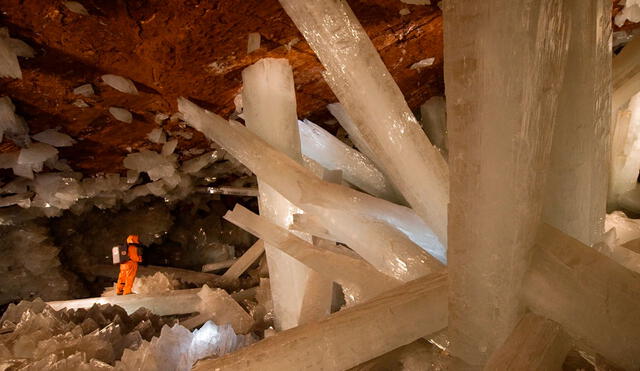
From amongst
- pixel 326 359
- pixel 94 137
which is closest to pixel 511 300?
pixel 326 359

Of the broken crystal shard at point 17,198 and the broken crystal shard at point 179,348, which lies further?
the broken crystal shard at point 17,198

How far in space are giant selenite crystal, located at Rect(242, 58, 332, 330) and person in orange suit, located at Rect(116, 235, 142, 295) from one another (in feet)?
10.3

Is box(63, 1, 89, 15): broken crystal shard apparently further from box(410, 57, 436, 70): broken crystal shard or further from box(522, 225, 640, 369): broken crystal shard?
box(410, 57, 436, 70): broken crystal shard

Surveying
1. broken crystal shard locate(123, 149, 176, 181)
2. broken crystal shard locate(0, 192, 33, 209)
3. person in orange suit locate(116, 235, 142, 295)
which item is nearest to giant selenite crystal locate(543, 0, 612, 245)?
broken crystal shard locate(123, 149, 176, 181)

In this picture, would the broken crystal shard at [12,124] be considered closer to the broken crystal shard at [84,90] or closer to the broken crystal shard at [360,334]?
the broken crystal shard at [84,90]

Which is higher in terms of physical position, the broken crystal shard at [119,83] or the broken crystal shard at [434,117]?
the broken crystal shard at [434,117]

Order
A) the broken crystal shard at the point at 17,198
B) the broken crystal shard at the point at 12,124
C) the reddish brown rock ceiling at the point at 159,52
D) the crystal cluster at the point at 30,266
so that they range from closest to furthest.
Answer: the reddish brown rock ceiling at the point at 159,52
the broken crystal shard at the point at 12,124
the broken crystal shard at the point at 17,198
the crystal cluster at the point at 30,266

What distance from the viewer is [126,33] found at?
2258 mm

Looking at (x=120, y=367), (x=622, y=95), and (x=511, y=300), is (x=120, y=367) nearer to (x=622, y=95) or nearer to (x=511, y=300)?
(x=511, y=300)

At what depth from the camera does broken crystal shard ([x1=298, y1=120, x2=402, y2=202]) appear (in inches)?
148

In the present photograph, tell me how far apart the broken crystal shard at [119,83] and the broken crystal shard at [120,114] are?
511 mm

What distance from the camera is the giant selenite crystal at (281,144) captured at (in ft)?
9.48

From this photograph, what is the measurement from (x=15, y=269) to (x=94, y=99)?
5006 millimetres

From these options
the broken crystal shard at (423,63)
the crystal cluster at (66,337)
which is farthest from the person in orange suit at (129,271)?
the broken crystal shard at (423,63)
